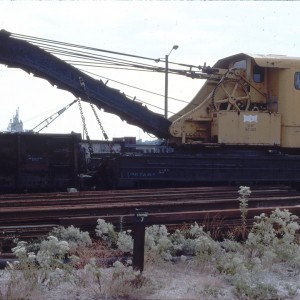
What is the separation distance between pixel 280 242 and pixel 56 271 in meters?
3.27

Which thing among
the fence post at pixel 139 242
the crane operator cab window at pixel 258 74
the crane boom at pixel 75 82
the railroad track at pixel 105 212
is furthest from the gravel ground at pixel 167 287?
the crane operator cab window at pixel 258 74

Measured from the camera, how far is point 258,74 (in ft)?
50.6

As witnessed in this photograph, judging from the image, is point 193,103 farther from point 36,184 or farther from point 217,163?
point 36,184

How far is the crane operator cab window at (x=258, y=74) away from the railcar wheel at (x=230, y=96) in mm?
500

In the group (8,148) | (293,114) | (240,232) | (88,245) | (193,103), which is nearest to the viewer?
(88,245)

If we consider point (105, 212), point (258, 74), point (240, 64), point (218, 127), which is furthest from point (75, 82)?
point (105, 212)

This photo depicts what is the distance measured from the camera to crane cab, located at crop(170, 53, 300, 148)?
14766mm

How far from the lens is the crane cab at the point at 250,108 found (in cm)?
1477

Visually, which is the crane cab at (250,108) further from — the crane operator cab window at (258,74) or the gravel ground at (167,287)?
the gravel ground at (167,287)

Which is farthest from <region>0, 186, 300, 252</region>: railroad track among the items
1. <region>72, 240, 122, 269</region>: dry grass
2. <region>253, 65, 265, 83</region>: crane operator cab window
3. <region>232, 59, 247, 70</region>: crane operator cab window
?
<region>232, 59, 247, 70</region>: crane operator cab window

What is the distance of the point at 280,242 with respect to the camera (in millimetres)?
7117

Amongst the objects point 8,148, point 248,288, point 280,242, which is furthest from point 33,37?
point 248,288

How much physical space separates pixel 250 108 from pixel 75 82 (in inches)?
203

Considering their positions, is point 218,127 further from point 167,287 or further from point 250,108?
point 167,287
